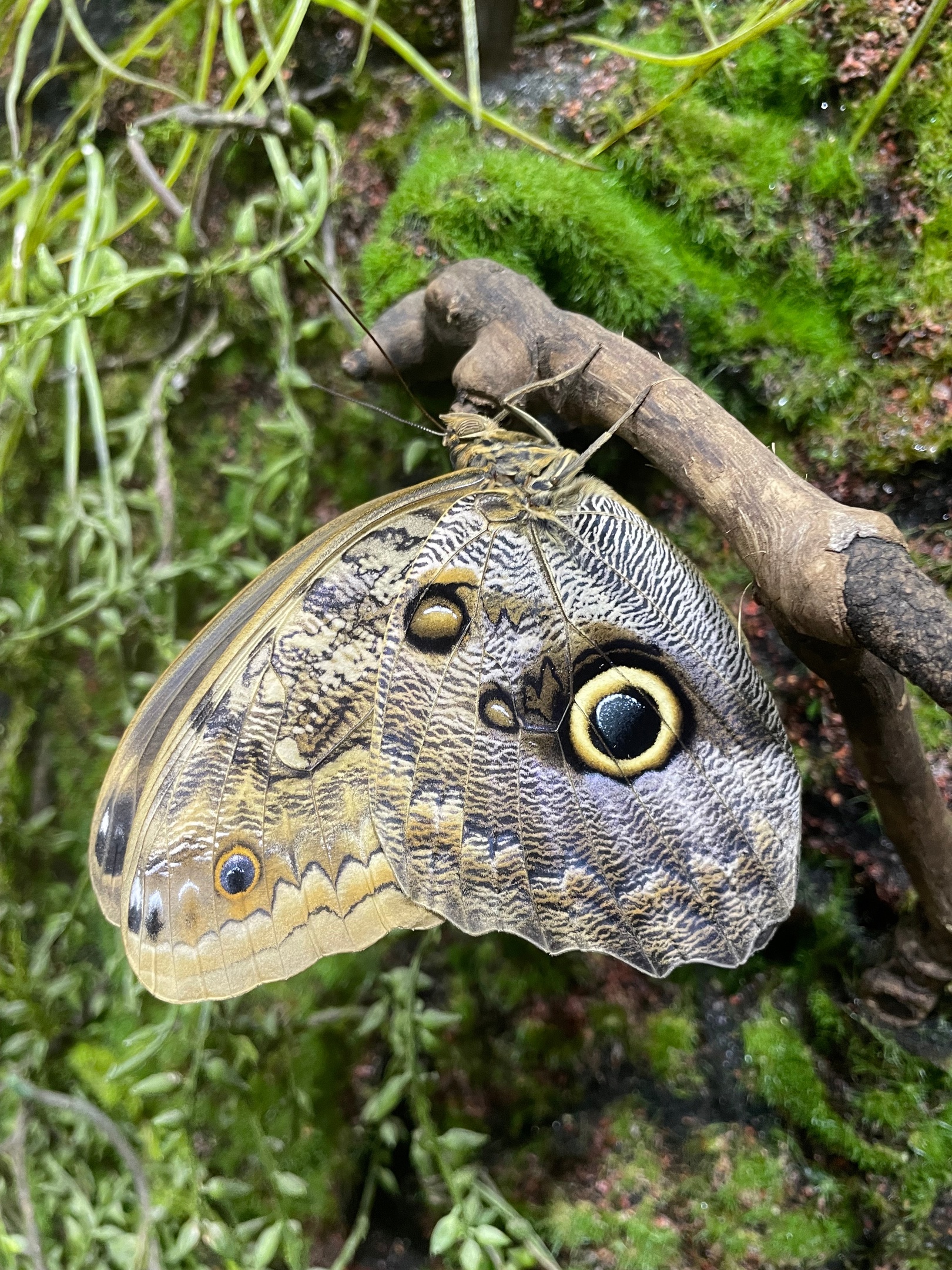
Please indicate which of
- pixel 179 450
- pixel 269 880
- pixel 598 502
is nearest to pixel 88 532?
pixel 179 450

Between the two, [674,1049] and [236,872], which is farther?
[674,1049]

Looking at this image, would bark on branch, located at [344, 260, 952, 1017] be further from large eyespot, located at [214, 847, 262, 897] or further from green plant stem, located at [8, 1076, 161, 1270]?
green plant stem, located at [8, 1076, 161, 1270]

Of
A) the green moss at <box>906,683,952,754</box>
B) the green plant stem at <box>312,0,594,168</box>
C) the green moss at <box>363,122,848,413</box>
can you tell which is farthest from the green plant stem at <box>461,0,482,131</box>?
the green moss at <box>906,683,952,754</box>

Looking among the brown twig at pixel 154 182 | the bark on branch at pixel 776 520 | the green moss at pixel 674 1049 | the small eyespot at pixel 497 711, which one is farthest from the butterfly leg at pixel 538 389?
the green moss at pixel 674 1049

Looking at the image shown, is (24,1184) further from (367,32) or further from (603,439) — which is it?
(367,32)

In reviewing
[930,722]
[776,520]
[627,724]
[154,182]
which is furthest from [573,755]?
[154,182]

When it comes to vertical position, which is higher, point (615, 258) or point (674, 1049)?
point (615, 258)
